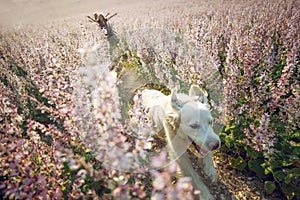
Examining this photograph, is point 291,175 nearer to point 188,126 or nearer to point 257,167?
point 257,167

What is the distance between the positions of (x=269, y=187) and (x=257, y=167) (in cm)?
31

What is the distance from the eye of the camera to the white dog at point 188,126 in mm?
2881

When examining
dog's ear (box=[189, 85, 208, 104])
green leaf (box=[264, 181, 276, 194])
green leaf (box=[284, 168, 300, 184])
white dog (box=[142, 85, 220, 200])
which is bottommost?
green leaf (box=[264, 181, 276, 194])

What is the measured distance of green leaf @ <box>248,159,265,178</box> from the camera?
133 inches

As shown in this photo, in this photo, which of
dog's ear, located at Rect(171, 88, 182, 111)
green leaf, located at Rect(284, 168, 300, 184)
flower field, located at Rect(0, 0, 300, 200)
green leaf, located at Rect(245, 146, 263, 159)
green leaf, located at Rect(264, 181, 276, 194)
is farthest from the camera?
green leaf, located at Rect(245, 146, 263, 159)

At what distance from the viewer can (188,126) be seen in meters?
2.94

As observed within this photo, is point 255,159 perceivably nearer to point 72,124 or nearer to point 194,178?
point 194,178

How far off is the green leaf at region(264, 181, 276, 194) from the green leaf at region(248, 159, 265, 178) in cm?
22

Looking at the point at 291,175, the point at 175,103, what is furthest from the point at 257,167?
the point at 175,103

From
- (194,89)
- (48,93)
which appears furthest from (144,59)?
(48,93)

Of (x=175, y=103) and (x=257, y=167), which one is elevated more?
(x=175, y=103)

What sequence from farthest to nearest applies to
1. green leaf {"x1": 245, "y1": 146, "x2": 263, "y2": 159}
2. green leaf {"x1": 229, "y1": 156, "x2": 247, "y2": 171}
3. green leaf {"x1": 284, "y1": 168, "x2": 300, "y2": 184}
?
green leaf {"x1": 229, "y1": 156, "x2": 247, "y2": 171} < green leaf {"x1": 245, "y1": 146, "x2": 263, "y2": 159} < green leaf {"x1": 284, "y1": 168, "x2": 300, "y2": 184}

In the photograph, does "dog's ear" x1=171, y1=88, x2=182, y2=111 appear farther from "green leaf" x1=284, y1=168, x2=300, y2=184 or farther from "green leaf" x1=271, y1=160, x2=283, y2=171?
"green leaf" x1=284, y1=168, x2=300, y2=184

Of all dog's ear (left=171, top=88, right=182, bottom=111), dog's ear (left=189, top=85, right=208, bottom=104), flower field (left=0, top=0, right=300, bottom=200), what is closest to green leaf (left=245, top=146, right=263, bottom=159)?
flower field (left=0, top=0, right=300, bottom=200)
